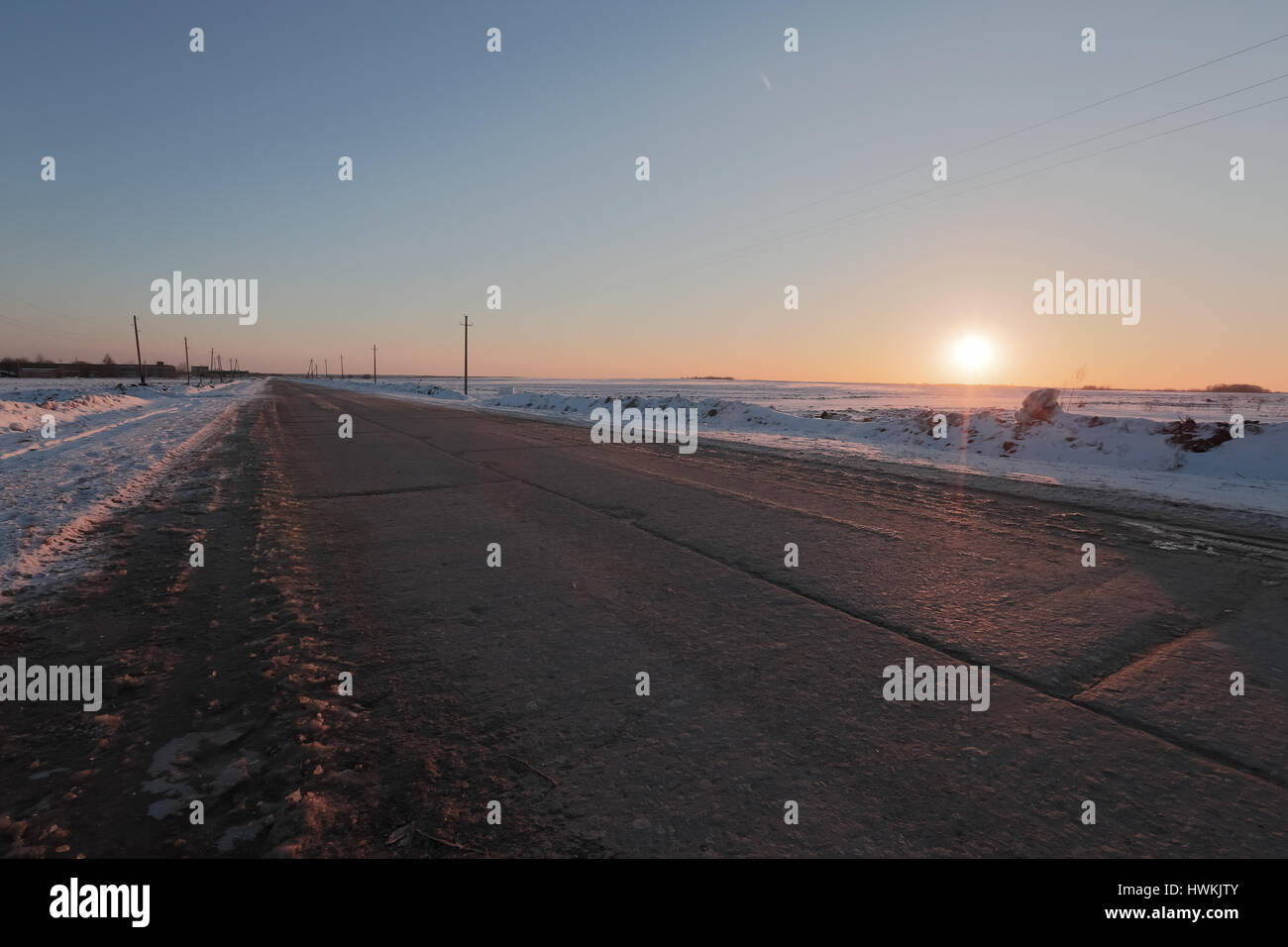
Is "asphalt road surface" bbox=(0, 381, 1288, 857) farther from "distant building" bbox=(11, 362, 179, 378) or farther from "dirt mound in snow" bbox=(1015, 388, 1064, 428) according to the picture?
"distant building" bbox=(11, 362, 179, 378)

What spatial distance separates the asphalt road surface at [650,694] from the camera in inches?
87.7

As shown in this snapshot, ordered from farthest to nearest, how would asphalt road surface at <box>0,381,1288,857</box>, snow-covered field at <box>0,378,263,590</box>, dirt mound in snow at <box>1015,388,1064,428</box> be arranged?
dirt mound in snow at <box>1015,388,1064,428</box>
snow-covered field at <box>0,378,263,590</box>
asphalt road surface at <box>0,381,1288,857</box>

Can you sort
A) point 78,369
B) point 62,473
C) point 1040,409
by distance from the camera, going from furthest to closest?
point 78,369 → point 1040,409 → point 62,473

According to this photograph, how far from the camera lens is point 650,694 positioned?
10.5 feet

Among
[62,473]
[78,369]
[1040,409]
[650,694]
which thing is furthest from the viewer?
[78,369]

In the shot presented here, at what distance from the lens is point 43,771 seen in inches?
99.0

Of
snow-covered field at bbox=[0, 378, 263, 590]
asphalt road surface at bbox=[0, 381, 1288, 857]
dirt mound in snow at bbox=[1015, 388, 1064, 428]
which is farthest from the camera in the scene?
dirt mound in snow at bbox=[1015, 388, 1064, 428]

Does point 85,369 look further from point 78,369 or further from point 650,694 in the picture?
point 650,694

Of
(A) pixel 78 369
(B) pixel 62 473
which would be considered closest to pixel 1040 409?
(B) pixel 62 473

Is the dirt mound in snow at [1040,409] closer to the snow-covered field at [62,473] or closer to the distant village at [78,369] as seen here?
the snow-covered field at [62,473]

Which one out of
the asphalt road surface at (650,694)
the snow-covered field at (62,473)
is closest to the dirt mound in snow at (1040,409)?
the asphalt road surface at (650,694)

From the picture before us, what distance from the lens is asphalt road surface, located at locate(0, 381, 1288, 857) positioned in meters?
2.23

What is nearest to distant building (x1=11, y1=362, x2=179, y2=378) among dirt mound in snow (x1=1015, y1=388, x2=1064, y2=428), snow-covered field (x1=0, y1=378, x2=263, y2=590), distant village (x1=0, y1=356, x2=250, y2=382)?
distant village (x1=0, y1=356, x2=250, y2=382)
